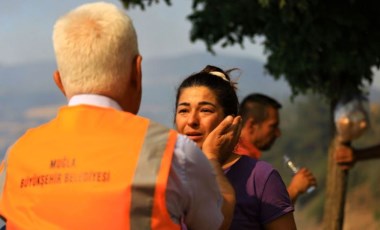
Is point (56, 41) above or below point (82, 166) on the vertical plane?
above

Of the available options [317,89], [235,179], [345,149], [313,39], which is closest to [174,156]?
[235,179]

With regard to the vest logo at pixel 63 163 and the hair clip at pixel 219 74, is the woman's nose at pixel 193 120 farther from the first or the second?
the vest logo at pixel 63 163

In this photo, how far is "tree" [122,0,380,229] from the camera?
1284 centimetres

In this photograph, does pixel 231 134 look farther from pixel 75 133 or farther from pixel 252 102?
pixel 252 102

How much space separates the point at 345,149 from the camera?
35.6 ft

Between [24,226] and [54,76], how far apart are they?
1.59 ft

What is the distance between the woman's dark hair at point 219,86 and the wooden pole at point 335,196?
950 cm

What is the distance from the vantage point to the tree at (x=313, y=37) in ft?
42.1

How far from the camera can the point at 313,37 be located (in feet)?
42.2

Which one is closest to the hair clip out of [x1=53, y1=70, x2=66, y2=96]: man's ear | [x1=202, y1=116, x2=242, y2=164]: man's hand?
[x1=202, y1=116, x2=242, y2=164]: man's hand

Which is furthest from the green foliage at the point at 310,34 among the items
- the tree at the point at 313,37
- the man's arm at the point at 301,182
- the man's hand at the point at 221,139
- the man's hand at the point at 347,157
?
the man's hand at the point at 221,139

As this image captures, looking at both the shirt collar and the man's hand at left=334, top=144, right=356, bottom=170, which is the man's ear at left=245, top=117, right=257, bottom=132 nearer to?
the man's hand at left=334, top=144, right=356, bottom=170

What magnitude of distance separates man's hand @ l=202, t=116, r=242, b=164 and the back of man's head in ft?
14.3

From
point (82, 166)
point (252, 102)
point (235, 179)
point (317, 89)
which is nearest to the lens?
point (82, 166)
